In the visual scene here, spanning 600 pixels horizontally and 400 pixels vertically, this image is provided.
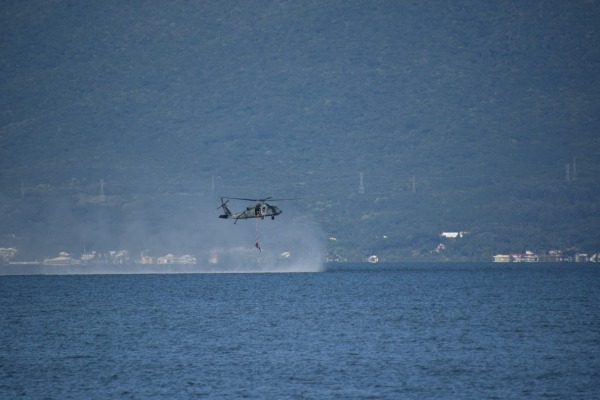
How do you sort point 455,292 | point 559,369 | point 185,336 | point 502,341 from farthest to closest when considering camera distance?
point 455,292
point 185,336
point 502,341
point 559,369

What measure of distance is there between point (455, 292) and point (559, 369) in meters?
75.6

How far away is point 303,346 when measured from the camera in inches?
2931

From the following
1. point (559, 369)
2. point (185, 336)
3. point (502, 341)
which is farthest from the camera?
point (185, 336)

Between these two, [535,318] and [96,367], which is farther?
[535,318]

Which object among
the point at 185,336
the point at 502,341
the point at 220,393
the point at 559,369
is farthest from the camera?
the point at 185,336

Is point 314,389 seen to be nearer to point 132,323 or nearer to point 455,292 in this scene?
point 132,323

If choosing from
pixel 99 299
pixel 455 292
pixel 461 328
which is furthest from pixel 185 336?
pixel 455 292

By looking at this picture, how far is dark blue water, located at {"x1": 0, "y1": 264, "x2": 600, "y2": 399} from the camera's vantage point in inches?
2279

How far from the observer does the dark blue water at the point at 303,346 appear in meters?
57.9

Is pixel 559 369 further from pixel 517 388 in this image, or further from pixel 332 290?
pixel 332 290

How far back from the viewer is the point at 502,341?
76.3 meters

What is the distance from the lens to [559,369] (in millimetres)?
62844

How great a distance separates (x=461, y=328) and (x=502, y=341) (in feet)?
31.1

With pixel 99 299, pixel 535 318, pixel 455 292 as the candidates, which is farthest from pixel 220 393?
pixel 455 292
